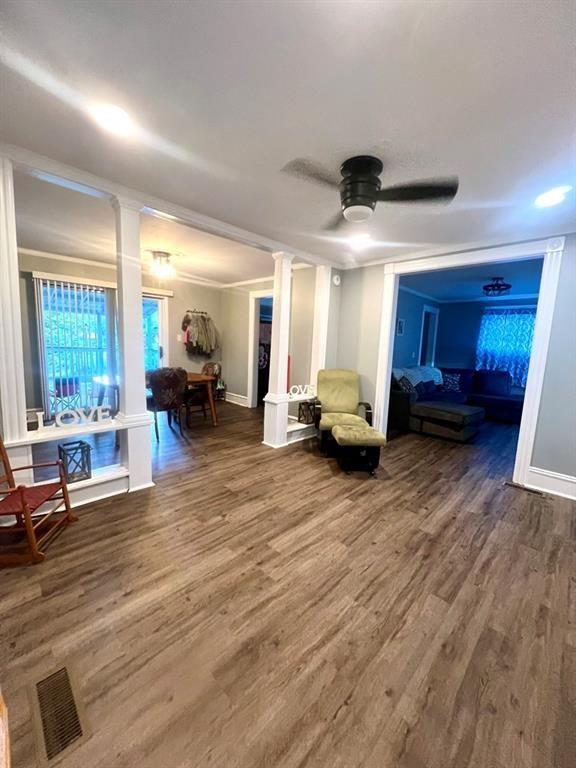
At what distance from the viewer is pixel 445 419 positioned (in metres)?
4.37

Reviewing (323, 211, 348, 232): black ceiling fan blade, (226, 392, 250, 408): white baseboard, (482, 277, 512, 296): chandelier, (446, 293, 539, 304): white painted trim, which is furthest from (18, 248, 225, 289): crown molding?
(446, 293, 539, 304): white painted trim

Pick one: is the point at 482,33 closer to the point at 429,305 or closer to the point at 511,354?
the point at 429,305

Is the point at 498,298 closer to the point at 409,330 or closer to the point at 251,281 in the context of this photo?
the point at 409,330

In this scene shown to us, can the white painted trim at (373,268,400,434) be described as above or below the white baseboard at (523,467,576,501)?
above

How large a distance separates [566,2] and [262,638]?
258 cm

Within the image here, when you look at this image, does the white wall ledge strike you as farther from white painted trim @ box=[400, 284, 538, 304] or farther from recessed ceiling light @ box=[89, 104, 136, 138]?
white painted trim @ box=[400, 284, 538, 304]

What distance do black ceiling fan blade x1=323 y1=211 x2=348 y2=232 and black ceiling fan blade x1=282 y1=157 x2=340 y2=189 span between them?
535 millimetres

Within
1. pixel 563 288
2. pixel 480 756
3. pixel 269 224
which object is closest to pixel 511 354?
pixel 563 288

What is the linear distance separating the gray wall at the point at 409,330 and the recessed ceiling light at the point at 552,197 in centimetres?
342

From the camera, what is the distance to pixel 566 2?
37.0 inches

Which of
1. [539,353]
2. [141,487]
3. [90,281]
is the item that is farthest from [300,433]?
[90,281]

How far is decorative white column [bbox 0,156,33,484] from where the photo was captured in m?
1.88

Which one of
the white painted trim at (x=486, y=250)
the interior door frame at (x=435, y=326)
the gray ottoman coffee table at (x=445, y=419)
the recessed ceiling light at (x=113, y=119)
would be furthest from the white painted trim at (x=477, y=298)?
the recessed ceiling light at (x=113, y=119)

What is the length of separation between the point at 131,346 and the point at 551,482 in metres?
4.02
